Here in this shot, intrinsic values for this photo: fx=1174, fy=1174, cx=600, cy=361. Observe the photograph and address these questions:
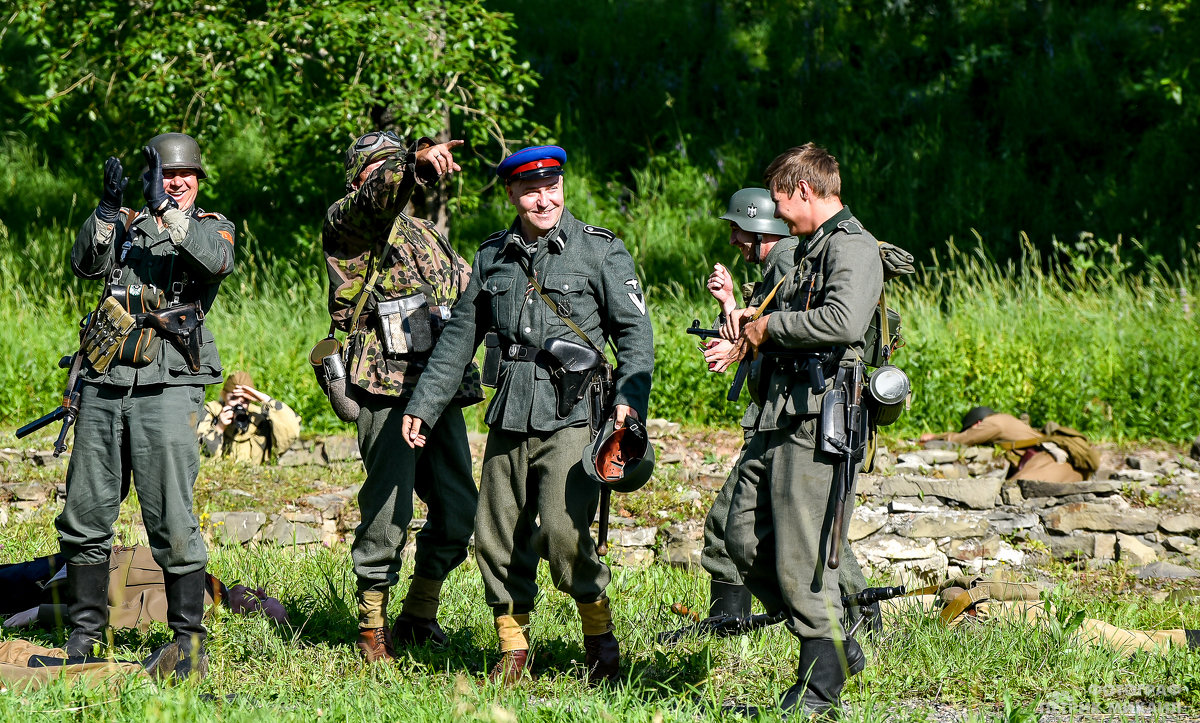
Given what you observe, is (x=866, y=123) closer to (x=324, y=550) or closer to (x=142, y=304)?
(x=324, y=550)

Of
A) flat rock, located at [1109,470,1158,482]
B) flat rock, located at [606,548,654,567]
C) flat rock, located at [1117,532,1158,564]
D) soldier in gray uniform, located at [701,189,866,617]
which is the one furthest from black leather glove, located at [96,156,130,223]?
flat rock, located at [1109,470,1158,482]

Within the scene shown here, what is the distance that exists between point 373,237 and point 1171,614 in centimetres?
406

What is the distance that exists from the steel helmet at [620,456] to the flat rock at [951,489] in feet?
13.5

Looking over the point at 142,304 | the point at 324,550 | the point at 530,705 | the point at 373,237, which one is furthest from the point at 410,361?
the point at 324,550

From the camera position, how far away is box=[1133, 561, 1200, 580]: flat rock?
6438 mm

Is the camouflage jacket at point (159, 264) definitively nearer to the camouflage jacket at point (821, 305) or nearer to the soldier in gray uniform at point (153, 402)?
the soldier in gray uniform at point (153, 402)

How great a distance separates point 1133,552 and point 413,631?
14.3ft

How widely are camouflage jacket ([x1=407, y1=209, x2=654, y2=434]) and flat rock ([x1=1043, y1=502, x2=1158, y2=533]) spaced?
4.18m

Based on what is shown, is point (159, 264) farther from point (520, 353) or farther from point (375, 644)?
point (375, 644)

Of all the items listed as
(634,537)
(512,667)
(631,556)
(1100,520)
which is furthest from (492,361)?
(1100,520)

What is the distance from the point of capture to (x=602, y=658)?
14.4 ft

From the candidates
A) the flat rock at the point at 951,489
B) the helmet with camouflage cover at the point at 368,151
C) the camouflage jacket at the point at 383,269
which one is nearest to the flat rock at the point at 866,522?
the flat rock at the point at 951,489

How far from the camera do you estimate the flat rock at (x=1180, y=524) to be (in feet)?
23.7

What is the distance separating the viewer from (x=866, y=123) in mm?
15664
